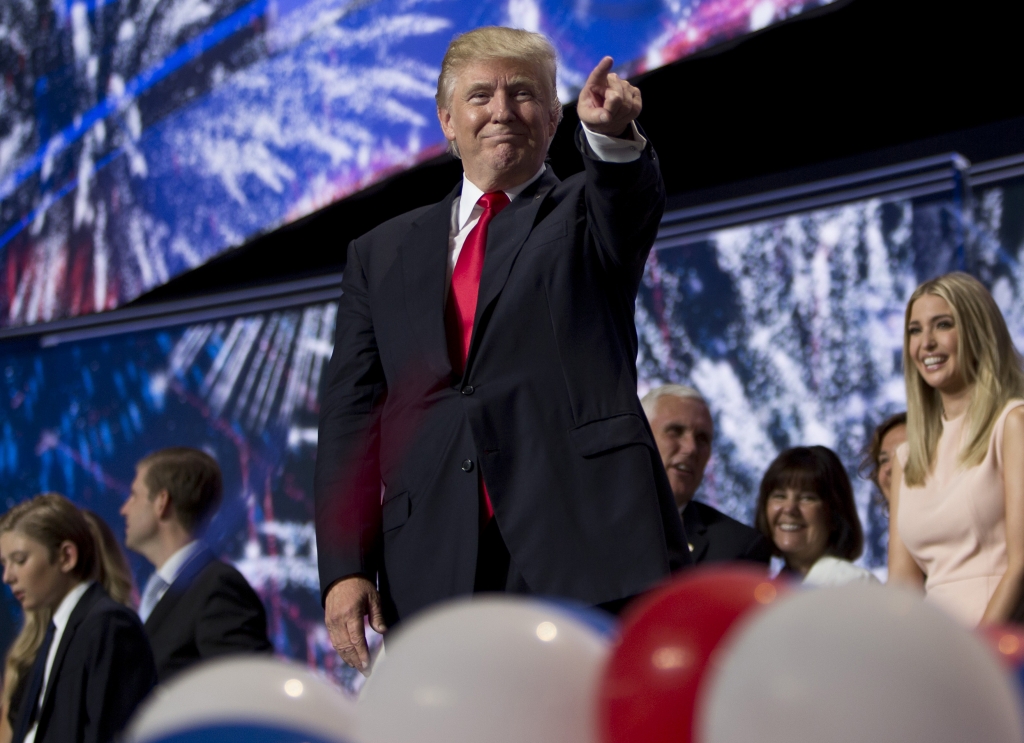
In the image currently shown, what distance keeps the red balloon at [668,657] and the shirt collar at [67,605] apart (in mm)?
2430

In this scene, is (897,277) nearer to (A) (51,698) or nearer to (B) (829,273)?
(B) (829,273)

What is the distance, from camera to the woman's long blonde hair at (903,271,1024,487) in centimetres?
235

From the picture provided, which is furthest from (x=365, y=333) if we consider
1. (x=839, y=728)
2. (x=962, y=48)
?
(x=962, y=48)

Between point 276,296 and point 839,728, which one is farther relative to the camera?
point 276,296

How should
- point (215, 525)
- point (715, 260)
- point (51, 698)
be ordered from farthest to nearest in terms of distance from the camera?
point (215, 525), point (715, 260), point (51, 698)

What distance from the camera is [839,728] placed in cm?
62

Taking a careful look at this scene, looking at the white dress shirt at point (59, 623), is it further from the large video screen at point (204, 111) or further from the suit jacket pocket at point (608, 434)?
the suit jacket pocket at point (608, 434)

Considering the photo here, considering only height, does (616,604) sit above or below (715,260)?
below

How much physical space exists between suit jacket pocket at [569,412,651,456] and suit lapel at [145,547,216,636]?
1.83m

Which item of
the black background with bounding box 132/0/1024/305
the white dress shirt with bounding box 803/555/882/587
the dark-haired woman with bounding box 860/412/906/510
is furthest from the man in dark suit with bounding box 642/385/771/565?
the black background with bounding box 132/0/1024/305

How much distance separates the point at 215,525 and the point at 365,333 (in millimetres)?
3116

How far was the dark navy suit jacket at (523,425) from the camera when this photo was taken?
4.64 feet

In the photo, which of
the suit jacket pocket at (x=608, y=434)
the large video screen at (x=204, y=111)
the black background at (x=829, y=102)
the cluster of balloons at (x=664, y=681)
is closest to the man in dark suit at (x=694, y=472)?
the black background at (x=829, y=102)

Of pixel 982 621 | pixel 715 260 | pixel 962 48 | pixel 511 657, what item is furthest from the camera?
pixel 715 260
